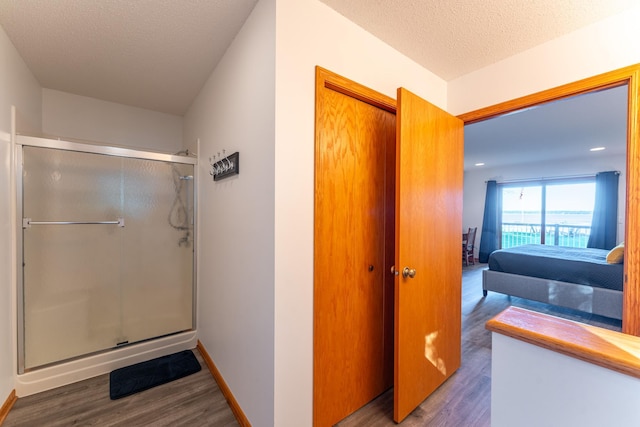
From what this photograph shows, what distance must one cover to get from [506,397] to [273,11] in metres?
1.89

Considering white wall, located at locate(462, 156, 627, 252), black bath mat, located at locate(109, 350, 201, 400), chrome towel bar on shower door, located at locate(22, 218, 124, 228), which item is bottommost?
black bath mat, located at locate(109, 350, 201, 400)

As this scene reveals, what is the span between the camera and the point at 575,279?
311 cm

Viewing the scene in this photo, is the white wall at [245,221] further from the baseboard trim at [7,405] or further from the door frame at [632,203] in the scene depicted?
the door frame at [632,203]

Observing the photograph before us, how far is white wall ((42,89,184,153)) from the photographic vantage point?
2480 mm

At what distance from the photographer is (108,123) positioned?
2.73 m

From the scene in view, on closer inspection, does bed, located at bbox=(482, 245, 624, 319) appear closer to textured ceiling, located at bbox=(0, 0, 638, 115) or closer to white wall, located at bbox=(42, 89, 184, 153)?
textured ceiling, located at bbox=(0, 0, 638, 115)

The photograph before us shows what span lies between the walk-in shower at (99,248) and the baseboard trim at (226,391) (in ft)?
1.56

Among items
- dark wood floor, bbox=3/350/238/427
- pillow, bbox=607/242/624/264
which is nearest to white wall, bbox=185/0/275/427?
dark wood floor, bbox=3/350/238/427

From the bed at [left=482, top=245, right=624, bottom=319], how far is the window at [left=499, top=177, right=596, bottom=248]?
1908 millimetres

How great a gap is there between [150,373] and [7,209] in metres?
1.55

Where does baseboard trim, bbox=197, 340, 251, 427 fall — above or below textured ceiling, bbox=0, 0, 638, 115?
below

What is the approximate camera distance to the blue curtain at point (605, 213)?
4586 millimetres

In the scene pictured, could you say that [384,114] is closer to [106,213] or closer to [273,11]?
[273,11]

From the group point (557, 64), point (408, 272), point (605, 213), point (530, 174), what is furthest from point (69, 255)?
point (530, 174)
